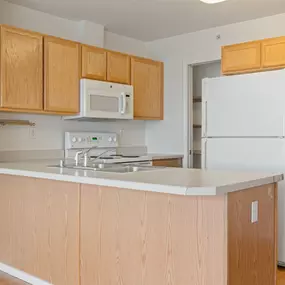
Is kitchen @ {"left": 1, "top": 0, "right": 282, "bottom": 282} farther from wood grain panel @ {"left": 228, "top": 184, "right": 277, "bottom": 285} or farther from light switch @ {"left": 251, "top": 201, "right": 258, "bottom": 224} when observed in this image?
light switch @ {"left": 251, "top": 201, "right": 258, "bottom": 224}

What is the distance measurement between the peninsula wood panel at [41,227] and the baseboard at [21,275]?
0.10ft

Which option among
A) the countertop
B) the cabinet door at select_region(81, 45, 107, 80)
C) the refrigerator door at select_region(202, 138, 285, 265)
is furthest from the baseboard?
the cabinet door at select_region(81, 45, 107, 80)

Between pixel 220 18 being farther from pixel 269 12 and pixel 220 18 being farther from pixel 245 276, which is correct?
pixel 245 276

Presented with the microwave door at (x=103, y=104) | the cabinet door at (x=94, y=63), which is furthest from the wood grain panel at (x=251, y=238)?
the cabinet door at (x=94, y=63)

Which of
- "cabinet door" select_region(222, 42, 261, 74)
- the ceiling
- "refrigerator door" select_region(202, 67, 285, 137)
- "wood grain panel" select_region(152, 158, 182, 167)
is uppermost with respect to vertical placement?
the ceiling

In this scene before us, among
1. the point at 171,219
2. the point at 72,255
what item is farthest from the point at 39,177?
the point at 171,219

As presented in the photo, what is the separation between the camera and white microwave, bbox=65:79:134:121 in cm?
377

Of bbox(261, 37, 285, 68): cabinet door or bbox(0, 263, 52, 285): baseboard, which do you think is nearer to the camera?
bbox(0, 263, 52, 285): baseboard

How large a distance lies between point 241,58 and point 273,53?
12.4 inches

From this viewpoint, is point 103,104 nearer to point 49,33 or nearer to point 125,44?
point 49,33

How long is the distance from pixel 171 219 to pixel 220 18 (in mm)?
2839

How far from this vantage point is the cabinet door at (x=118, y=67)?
4109mm

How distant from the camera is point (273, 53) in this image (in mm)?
3395

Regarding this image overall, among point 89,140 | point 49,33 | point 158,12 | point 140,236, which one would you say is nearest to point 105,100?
point 89,140
